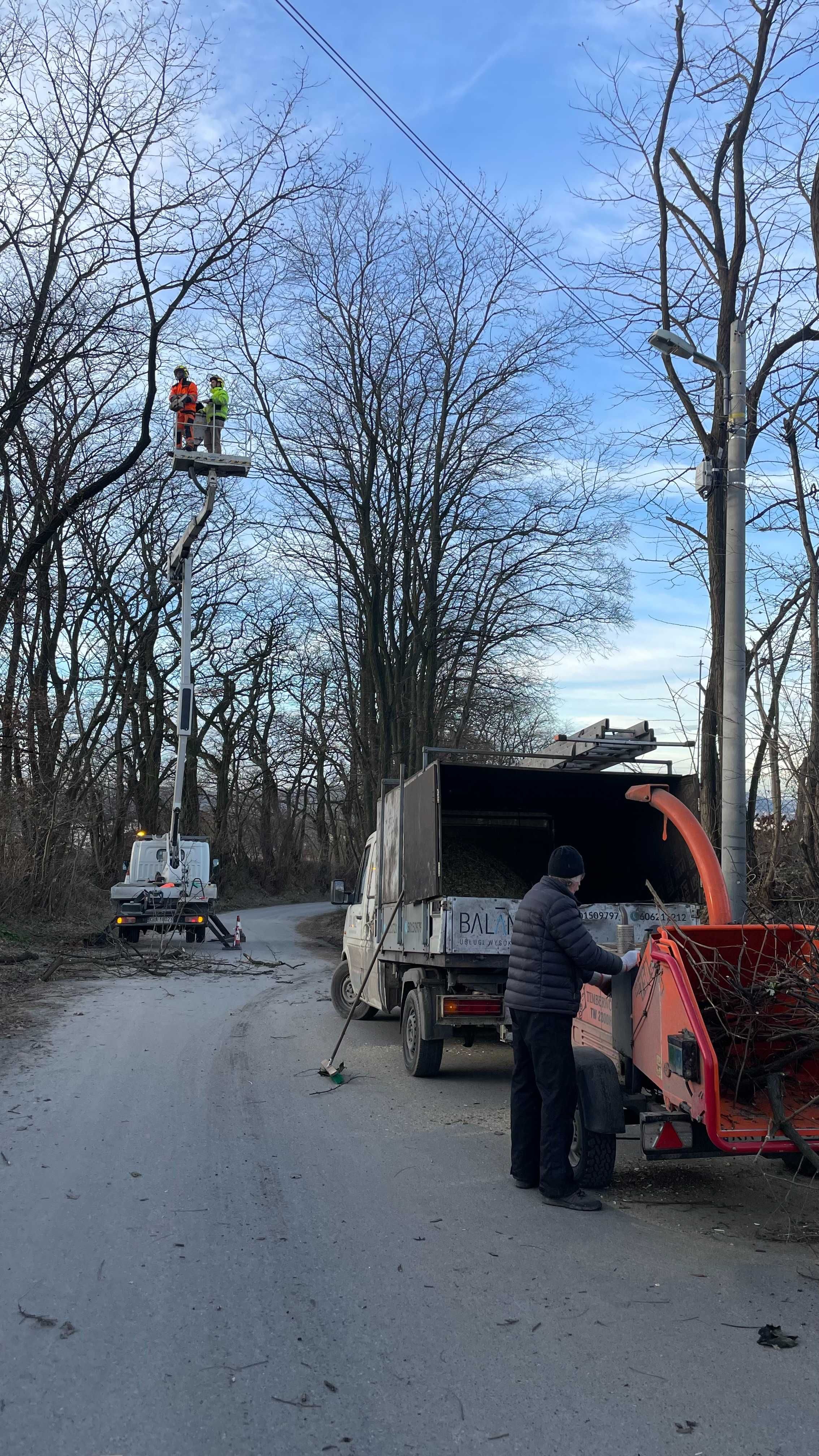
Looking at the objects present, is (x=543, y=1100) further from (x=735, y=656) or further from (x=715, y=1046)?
(x=735, y=656)

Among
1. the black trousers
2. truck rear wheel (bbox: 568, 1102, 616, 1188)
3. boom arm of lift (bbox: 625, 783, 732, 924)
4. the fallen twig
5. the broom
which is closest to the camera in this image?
the fallen twig

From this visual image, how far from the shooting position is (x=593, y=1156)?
5980 millimetres

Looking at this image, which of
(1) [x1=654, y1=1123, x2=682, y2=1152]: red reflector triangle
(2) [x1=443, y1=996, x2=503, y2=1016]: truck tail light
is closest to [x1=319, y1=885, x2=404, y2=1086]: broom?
(2) [x1=443, y1=996, x2=503, y2=1016]: truck tail light

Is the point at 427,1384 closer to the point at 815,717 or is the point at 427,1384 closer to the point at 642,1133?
the point at 642,1133

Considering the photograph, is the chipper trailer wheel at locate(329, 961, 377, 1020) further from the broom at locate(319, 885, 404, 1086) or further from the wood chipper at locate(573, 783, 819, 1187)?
the wood chipper at locate(573, 783, 819, 1187)

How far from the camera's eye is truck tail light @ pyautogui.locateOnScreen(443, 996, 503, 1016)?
888 centimetres

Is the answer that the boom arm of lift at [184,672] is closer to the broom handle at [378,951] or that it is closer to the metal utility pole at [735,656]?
the broom handle at [378,951]

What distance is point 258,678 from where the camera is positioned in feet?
151

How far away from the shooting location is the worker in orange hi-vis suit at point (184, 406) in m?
20.1

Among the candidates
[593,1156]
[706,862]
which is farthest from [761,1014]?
[706,862]

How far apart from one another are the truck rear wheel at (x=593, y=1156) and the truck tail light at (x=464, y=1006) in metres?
2.85

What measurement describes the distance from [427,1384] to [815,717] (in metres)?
7.29

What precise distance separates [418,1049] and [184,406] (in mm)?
15178

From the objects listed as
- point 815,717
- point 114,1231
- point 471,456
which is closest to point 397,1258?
point 114,1231
